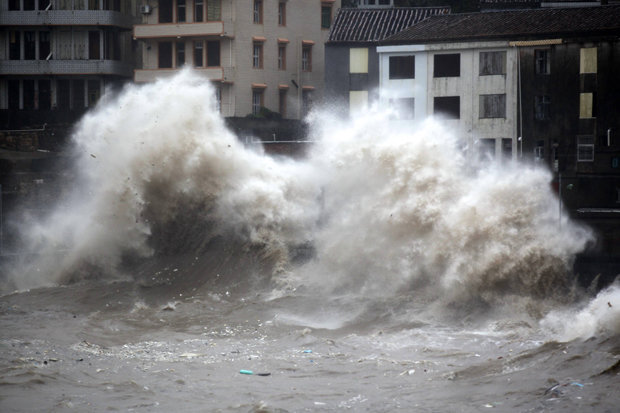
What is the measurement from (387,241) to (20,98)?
29.9 m

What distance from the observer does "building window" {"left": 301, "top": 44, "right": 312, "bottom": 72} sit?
46.8 metres

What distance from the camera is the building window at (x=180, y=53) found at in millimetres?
44531

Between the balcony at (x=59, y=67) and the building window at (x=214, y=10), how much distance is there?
578 centimetres

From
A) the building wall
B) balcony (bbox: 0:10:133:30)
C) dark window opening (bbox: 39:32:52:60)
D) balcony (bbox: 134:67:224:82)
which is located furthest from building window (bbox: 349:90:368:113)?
dark window opening (bbox: 39:32:52:60)

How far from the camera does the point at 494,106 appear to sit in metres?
39.9

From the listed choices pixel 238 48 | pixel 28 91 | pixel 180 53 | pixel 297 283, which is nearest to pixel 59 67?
pixel 28 91

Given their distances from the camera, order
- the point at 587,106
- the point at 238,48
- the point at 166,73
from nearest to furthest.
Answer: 1. the point at 587,106
2. the point at 238,48
3. the point at 166,73

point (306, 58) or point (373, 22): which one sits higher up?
point (373, 22)

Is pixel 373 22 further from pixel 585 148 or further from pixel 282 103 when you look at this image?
pixel 585 148

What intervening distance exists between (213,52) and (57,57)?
818cm

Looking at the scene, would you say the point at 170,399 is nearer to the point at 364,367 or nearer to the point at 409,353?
the point at 364,367

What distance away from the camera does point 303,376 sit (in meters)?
15.9

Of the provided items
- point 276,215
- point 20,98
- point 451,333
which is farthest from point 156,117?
point 20,98

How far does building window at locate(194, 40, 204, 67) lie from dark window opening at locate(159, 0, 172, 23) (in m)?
1.74
